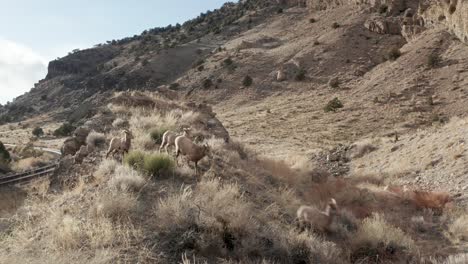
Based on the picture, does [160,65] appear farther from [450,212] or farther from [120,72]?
[450,212]

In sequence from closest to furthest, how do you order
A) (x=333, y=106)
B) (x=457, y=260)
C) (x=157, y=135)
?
(x=457, y=260) → (x=157, y=135) → (x=333, y=106)

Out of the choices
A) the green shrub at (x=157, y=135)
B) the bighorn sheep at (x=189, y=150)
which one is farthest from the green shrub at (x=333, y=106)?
the bighorn sheep at (x=189, y=150)

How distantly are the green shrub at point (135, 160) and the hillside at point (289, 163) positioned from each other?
52mm

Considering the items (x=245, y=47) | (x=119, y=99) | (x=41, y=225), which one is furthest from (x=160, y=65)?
(x=41, y=225)

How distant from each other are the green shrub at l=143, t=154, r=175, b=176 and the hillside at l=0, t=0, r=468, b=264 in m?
0.03

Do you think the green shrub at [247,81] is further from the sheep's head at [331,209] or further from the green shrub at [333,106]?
the sheep's head at [331,209]

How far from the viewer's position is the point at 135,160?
9.92 m

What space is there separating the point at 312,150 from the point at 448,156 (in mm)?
10107

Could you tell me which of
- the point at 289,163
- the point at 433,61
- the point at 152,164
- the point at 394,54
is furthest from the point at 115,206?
the point at 394,54

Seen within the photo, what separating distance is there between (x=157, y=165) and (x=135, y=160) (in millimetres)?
713

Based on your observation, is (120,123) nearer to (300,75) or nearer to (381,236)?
(381,236)

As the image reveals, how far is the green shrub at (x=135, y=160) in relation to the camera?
966cm

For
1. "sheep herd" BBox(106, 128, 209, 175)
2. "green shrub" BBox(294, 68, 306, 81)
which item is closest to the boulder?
"green shrub" BBox(294, 68, 306, 81)

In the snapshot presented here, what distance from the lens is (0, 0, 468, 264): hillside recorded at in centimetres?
712
